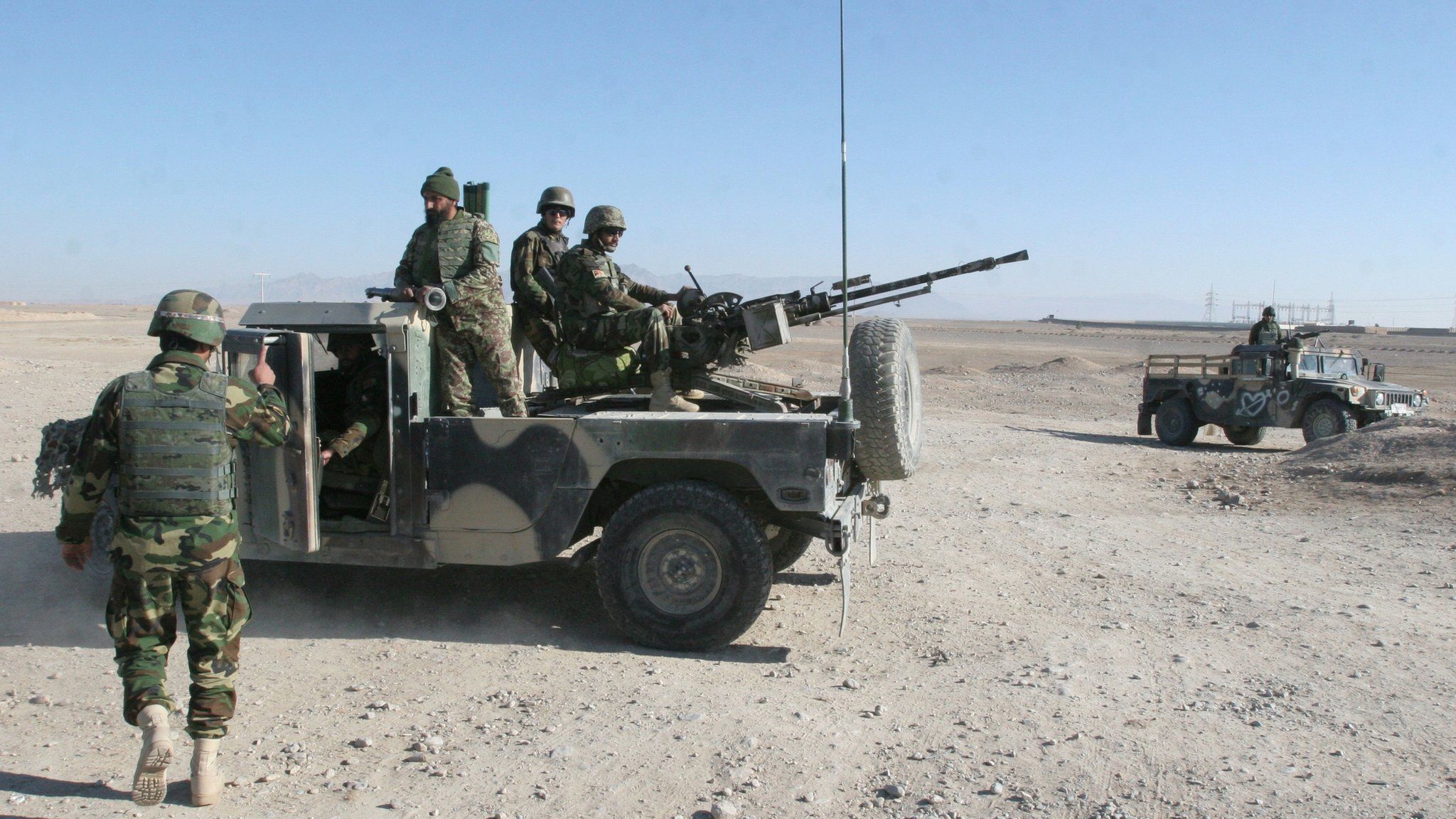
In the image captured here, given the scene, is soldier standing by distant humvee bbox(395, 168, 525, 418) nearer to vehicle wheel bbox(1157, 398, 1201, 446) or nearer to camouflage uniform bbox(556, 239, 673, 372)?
camouflage uniform bbox(556, 239, 673, 372)

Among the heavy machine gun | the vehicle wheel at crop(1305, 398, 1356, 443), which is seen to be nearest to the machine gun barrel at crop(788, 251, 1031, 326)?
the heavy machine gun

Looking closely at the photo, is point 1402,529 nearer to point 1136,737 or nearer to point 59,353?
point 1136,737

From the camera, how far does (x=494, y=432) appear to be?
5344 mm

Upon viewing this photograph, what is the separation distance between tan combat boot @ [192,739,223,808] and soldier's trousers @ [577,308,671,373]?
3285 mm

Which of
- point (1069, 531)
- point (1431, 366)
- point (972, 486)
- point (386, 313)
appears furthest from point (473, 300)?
point (1431, 366)

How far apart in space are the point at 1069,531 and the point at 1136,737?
4.49m

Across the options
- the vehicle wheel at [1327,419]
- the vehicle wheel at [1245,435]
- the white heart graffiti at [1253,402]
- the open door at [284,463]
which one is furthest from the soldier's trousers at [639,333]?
the vehicle wheel at [1245,435]

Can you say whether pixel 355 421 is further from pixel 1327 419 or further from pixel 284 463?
pixel 1327 419

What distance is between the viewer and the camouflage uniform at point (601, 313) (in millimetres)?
6406

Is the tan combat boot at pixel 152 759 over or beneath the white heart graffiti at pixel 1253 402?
beneath

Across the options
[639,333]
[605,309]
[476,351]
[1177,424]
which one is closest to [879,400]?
[639,333]

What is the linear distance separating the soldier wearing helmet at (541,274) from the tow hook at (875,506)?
6.69ft

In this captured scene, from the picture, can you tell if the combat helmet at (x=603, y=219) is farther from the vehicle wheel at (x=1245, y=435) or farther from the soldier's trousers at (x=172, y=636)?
the vehicle wheel at (x=1245, y=435)

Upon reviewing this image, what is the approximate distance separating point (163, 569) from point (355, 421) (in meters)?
2.15
